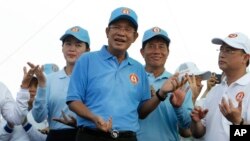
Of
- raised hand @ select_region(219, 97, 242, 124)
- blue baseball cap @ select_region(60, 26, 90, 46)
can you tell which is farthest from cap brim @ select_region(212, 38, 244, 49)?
blue baseball cap @ select_region(60, 26, 90, 46)

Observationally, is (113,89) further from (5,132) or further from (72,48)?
(5,132)

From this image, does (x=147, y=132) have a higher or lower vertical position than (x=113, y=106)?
lower

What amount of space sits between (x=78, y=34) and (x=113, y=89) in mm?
1385

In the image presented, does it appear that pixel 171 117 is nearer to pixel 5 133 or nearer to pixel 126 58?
pixel 126 58

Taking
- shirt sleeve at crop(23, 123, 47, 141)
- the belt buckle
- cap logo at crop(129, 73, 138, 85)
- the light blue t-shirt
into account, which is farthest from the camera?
shirt sleeve at crop(23, 123, 47, 141)

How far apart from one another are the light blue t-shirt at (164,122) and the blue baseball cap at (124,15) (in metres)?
0.96

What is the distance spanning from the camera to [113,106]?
3768 millimetres

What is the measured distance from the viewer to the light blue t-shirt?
4.59 meters

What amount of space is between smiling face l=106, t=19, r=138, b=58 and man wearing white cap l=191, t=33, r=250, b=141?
36.0 inches

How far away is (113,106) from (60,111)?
44.8 inches

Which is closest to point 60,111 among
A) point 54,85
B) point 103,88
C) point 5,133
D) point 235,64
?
point 54,85

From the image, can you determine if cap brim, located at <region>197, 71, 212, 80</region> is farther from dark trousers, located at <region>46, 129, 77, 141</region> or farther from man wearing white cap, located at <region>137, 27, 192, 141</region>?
dark trousers, located at <region>46, 129, 77, 141</region>

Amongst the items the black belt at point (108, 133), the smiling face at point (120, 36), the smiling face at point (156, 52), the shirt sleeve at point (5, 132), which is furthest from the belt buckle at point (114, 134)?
the shirt sleeve at point (5, 132)

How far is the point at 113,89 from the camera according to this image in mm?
3818
